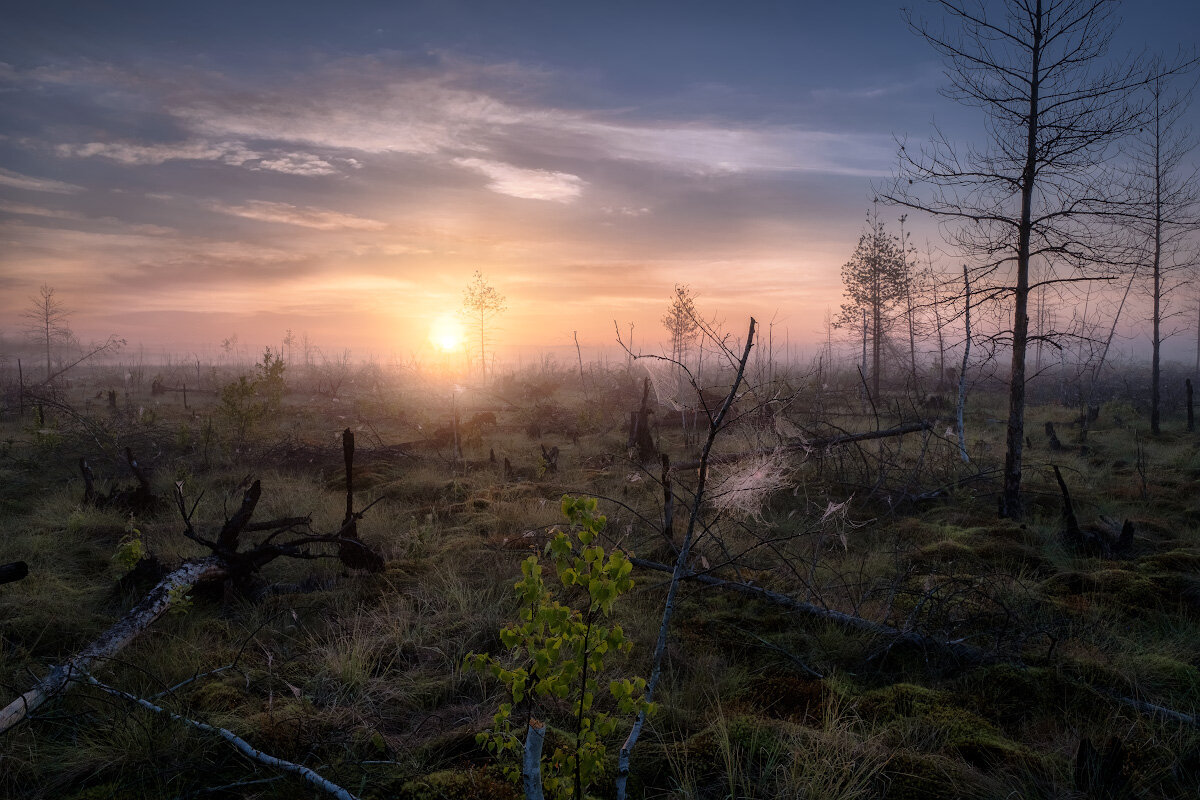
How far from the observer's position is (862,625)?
160 inches

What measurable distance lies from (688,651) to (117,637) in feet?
12.0

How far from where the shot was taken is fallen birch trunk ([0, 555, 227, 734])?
9.25ft

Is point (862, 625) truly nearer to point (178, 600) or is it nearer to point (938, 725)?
point (938, 725)

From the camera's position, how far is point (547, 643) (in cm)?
172

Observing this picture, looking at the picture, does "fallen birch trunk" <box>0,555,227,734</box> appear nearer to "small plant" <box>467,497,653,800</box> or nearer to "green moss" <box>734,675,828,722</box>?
"small plant" <box>467,497,653,800</box>

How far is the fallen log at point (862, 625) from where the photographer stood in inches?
144

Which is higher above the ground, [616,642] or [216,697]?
[616,642]

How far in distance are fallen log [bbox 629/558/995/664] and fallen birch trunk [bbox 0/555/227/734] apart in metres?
3.15

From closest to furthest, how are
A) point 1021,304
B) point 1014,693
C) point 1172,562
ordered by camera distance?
point 1014,693 < point 1172,562 < point 1021,304

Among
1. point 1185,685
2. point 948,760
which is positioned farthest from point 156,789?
point 1185,685

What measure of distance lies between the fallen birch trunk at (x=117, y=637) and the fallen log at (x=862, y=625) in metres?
3.15

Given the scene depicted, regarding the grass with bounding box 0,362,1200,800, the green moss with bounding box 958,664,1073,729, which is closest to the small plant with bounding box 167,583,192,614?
the grass with bounding box 0,362,1200,800

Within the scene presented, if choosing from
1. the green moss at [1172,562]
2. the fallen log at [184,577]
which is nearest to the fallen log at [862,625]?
the fallen log at [184,577]

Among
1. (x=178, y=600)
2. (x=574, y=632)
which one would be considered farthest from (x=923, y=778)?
(x=178, y=600)
